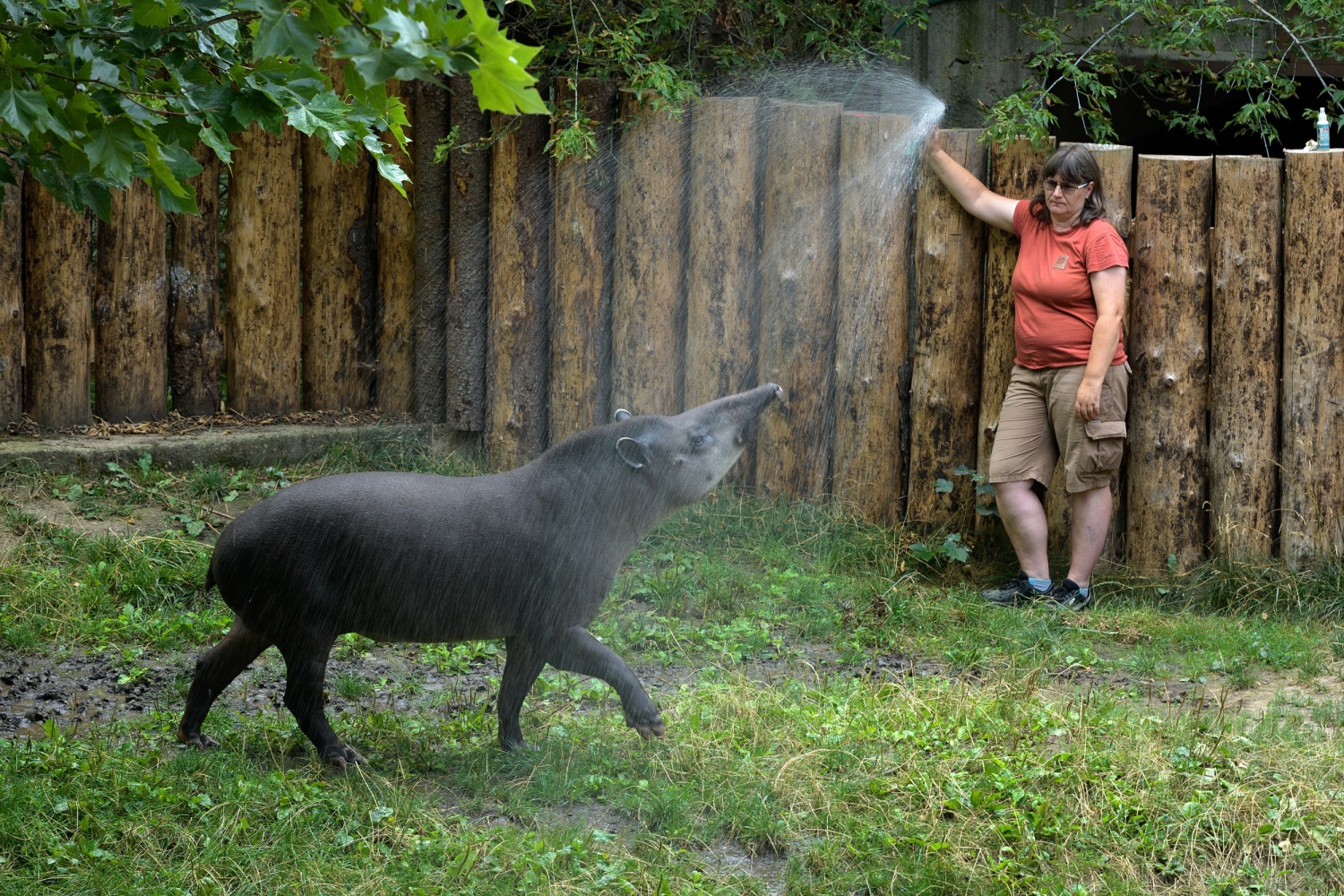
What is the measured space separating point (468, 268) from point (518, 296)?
418mm

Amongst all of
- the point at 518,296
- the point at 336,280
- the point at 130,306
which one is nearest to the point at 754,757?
the point at 518,296

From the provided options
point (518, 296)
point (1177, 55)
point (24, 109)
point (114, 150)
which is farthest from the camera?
point (1177, 55)

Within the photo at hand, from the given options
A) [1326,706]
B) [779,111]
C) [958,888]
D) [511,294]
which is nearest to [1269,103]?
[779,111]

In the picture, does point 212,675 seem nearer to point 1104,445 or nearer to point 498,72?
point 498,72

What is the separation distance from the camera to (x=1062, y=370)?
22.2ft

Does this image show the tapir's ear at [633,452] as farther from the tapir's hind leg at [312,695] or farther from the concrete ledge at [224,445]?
the concrete ledge at [224,445]

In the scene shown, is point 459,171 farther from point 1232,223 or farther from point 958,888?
point 958,888

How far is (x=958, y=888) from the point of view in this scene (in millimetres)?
3656

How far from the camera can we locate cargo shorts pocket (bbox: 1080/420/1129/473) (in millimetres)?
6703

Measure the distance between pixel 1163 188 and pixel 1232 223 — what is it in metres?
0.39

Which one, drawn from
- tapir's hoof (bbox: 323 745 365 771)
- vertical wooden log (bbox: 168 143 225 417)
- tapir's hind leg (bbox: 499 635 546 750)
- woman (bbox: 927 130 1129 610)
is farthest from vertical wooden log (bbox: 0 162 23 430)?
woman (bbox: 927 130 1129 610)

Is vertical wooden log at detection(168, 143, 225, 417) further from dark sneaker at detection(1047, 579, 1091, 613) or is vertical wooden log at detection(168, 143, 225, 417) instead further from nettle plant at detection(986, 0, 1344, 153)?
dark sneaker at detection(1047, 579, 1091, 613)

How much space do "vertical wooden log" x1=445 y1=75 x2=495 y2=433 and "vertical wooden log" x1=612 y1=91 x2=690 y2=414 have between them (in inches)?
36.4

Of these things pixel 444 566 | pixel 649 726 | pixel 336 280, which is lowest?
pixel 649 726
